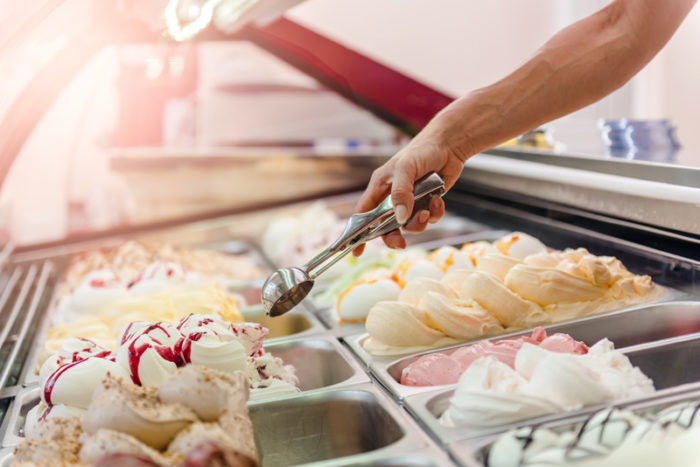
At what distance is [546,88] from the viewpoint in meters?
1.56

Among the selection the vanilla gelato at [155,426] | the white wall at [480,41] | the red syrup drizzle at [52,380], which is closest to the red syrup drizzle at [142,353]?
the red syrup drizzle at [52,380]

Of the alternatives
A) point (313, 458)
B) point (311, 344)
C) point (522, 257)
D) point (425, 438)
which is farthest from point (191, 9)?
point (425, 438)

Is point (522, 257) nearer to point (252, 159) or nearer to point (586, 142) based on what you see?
point (586, 142)

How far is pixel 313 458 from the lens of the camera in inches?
52.9

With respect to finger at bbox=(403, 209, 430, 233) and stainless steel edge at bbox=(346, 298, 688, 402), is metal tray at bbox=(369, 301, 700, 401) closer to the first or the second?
stainless steel edge at bbox=(346, 298, 688, 402)

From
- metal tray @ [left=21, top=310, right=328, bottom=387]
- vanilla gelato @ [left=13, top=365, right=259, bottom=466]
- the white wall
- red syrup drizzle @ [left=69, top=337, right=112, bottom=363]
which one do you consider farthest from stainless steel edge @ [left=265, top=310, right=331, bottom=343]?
the white wall

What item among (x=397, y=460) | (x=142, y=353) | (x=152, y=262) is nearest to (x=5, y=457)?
(x=142, y=353)

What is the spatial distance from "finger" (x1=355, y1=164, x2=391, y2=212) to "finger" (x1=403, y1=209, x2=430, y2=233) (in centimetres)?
11

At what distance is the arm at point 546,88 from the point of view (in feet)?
4.95

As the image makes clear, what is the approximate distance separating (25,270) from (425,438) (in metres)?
2.10

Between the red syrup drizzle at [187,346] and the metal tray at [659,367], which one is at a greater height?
the red syrup drizzle at [187,346]

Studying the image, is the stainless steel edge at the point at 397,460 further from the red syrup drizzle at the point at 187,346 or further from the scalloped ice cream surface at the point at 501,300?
the scalloped ice cream surface at the point at 501,300

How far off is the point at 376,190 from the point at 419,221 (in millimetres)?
135

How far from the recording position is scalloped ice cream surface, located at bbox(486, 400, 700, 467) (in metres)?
0.92
